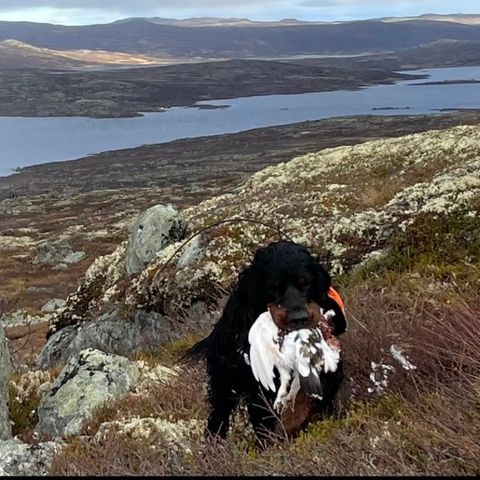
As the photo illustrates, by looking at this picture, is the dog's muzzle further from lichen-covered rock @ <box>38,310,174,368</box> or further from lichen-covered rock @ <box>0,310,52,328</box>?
lichen-covered rock @ <box>0,310,52,328</box>

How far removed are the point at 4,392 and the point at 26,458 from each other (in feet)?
9.12

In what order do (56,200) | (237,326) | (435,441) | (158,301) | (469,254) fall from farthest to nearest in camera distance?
(56,200)
(158,301)
(469,254)
(237,326)
(435,441)

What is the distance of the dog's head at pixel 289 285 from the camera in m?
4.35

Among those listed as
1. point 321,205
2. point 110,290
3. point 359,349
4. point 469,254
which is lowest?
point 110,290

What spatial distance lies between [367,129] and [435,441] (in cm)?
15665

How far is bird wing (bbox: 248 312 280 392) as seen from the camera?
446 cm

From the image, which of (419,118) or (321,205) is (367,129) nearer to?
(419,118)

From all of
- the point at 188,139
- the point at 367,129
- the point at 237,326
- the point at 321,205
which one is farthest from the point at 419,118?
the point at 237,326

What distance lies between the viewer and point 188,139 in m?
165

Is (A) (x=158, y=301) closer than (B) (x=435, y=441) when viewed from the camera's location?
No

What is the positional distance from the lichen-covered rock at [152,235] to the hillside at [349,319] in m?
0.65

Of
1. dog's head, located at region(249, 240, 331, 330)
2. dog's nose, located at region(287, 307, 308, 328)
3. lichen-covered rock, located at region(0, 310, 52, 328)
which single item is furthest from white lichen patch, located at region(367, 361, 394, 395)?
lichen-covered rock, located at region(0, 310, 52, 328)

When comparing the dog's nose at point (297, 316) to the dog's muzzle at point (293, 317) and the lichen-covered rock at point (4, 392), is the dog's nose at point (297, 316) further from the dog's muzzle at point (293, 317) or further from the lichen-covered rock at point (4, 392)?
the lichen-covered rock at point (4, 392)

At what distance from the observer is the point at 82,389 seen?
7988 mm
